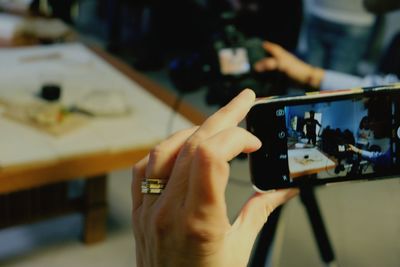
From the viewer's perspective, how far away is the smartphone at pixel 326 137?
585mm

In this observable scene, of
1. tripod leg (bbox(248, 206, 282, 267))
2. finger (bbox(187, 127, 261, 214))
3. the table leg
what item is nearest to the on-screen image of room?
finger (bbox(187, 127, 261, 214))

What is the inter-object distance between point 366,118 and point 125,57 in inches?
118

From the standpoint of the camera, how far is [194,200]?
40 cm

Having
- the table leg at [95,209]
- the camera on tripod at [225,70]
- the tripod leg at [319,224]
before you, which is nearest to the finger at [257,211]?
the camera on tripod at [225,70]

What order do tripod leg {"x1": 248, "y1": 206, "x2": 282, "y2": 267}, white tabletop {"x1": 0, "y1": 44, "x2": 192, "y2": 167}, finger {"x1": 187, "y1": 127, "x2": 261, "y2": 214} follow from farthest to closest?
white tabletop {"x1": 0, "y1": 44, "x2": 192, "y2": 167} < tripod leg {"x1": 248, "y1": 206, "x2": 282, "y2": 267} < finger {"x1": 187, "y1": 127, "x2": 261, "y2": 214}

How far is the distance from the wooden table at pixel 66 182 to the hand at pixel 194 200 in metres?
0.84

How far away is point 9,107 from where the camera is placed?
1514mm

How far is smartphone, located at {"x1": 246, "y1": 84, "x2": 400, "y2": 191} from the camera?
23.0 inches

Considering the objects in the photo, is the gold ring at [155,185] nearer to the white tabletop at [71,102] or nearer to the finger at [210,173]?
the finger at [210,173]

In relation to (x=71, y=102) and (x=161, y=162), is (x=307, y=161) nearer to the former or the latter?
(x=161, y=162)

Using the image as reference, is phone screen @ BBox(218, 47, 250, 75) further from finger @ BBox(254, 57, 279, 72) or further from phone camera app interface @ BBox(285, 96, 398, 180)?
phone camera app interface @ BBox(285, 96, 398, 180)

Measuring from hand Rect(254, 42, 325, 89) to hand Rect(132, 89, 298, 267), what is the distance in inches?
22.5

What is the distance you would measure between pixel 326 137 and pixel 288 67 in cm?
50

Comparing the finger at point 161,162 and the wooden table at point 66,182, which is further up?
the finger at point 161,162
